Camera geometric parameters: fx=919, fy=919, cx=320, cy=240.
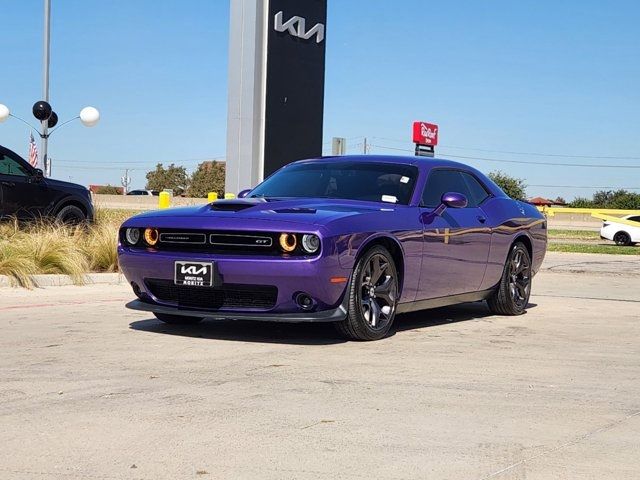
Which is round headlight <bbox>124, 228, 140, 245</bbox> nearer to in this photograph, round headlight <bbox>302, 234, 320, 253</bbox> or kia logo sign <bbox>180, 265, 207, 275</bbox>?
kia logo sign <bbox>180, 265, 207, 275</bbox>

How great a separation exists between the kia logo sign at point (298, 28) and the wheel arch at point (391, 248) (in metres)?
12.5

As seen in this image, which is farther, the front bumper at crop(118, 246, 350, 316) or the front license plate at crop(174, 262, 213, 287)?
the front license plate at crop(174, 262, 213, 287)

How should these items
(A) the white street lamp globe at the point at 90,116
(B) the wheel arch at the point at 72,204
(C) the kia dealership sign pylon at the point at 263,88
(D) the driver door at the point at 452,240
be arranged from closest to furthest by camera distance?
(D) the driver door at the point at 452,240 → (B) the wheel arch at the point at 72,204 → (C) the kia dealership sign pylon at the point at 263,88 → (A) the white street lamp globe at the point at 90,116

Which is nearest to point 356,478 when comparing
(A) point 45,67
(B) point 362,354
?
(B) point 362,354

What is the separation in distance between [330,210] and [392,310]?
0.90 m

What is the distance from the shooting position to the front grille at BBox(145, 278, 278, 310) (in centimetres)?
616

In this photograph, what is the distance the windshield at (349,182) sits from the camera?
7.27 m

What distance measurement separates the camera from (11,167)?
12.7 metres

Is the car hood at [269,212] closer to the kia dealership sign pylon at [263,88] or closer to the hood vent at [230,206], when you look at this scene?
the hood vent at [230,206]

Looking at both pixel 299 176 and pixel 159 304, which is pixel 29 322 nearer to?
pixel 159 304

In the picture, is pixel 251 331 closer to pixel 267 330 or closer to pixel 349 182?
pixel 267 330

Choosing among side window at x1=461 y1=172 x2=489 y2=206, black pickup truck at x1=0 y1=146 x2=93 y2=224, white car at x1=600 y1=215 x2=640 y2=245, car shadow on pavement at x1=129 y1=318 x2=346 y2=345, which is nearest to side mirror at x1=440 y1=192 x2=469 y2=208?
side window at x1=461 y1=172 x2=489 y2=206

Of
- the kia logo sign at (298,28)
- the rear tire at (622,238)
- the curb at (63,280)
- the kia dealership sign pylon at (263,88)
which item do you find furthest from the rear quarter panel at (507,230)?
the rear tire at (622,238)

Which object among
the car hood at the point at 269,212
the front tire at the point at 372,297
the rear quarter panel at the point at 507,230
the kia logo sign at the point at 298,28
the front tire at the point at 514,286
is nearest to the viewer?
the car hood at the point at 269,212
